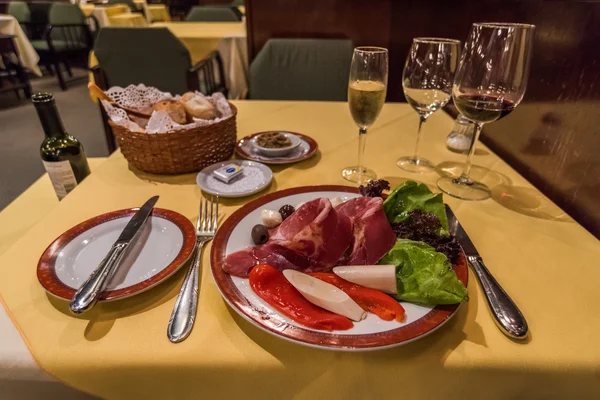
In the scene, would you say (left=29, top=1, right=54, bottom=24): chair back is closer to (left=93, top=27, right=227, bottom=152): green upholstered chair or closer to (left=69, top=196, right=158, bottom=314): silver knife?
(left=93, top=27, right=227, bottom=152): green upholstered chair

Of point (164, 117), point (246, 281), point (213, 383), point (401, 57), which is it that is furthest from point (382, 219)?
point (401, 57)

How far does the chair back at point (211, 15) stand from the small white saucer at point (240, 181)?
3.88 m

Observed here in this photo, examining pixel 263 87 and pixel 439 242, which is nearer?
pixel 439 242

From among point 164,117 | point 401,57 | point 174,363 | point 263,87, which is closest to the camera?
point 174,363

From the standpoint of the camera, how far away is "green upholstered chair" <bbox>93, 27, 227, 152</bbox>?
2535 mm

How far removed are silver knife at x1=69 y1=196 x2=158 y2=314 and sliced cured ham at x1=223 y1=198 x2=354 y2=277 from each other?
0.18 m

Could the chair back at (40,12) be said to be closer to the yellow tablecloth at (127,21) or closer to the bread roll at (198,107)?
the yellow tablecloth at (127,21)

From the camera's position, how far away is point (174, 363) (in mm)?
476

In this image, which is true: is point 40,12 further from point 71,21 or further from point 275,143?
point 275,143

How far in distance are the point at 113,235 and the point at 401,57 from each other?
212 cm

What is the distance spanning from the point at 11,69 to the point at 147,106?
16.8ft

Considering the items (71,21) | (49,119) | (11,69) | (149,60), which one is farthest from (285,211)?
(71,21)

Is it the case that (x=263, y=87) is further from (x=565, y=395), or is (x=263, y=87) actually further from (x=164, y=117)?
(x=565, y=395)

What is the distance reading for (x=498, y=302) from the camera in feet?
1.79
